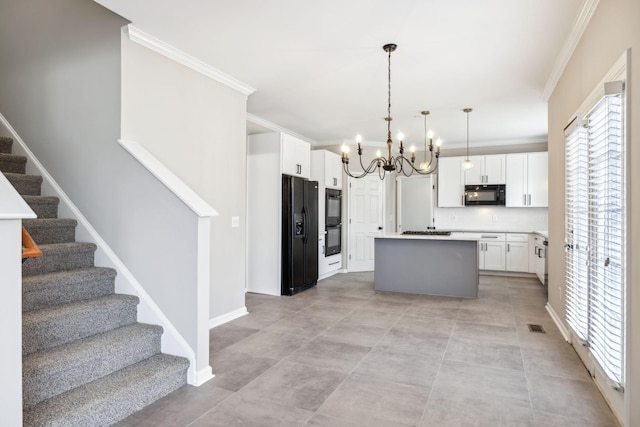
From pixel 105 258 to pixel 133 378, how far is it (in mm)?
1125

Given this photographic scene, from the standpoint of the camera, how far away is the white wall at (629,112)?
182 centimetres

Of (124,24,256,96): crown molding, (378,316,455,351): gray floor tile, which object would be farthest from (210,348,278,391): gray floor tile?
(124,24,256,96): crown molding

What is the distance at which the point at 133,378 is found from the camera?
7.66 feet

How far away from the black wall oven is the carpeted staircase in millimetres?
4299

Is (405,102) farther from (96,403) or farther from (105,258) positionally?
(96,403)

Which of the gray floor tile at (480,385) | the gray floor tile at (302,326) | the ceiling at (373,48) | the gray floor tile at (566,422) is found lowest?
the gray floor tile at (566,422)

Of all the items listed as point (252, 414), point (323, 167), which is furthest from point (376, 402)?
point (323, 167)

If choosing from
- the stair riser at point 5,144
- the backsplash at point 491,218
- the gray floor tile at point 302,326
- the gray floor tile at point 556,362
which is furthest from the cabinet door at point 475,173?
the stair riser at point 5,144

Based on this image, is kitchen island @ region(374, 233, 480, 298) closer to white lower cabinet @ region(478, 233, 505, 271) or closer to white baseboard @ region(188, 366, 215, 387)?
white lower cabinet @ region(478, 233, 505, 271)

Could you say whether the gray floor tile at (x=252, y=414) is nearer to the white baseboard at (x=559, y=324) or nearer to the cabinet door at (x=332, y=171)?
the white baseboard at (x=559, y=324)

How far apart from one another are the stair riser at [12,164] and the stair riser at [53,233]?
3.18ft

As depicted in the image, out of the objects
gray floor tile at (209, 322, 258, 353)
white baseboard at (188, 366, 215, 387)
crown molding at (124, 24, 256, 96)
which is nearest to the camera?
white baseboard at (188, 366, 215, 387)

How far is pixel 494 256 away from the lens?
23.4 ft

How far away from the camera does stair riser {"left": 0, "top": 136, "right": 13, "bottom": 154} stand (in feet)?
12.0
